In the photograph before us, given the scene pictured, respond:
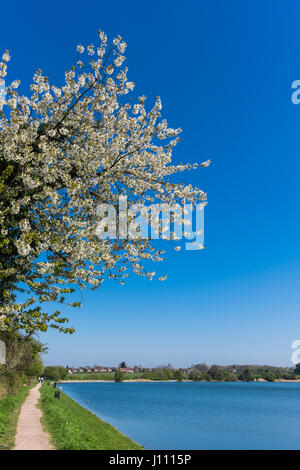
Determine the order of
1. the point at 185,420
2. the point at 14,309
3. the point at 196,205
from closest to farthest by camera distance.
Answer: the point at 14,309
the point at 196,205
the point at 185,420

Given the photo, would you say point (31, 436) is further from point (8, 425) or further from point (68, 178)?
point (68, 178)

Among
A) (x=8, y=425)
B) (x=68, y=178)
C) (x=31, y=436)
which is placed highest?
(x=68, y=178)

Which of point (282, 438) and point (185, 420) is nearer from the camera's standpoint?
point (282, 438)

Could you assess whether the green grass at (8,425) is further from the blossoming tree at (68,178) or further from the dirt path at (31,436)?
the blossoming tree at (68,178)

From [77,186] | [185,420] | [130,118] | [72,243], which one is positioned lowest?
[185,420]

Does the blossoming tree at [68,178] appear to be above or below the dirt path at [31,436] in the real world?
above

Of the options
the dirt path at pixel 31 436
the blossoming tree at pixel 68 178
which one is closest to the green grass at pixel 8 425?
the dirt path at pixel 31 436

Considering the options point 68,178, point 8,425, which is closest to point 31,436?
point 8,425

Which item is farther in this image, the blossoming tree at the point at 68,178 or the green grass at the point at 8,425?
the green grass at the point at 8,425

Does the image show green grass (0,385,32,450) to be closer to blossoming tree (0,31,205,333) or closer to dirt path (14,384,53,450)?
dirt path (14,384,53,450)

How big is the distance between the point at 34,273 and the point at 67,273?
0.82 metres
